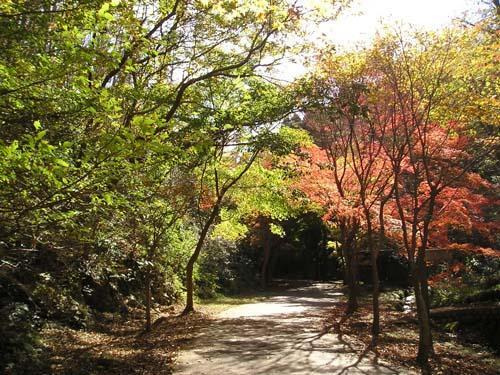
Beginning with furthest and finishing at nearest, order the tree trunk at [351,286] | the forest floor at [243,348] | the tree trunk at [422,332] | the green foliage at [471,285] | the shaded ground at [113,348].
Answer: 1. the tree trunk at [351,286]
2. the green foliage at [471,285]
3. the tree trunk at [422,332]
4. the forest floor at [243,348]
5. the shaded ground at [113,348]

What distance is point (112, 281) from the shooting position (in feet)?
48.9

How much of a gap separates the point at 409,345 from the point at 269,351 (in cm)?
377

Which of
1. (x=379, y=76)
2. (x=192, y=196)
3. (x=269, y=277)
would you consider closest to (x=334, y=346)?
(x=192, y=196)

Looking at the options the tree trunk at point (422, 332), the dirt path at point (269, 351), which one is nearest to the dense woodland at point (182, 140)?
the tree trunk at point (422, 332)

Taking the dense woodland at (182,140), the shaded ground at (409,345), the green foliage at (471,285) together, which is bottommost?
the shaded ground at (409,345)

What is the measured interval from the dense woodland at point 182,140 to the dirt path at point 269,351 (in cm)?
147

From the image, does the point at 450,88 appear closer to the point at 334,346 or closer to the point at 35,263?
the point at 334,346

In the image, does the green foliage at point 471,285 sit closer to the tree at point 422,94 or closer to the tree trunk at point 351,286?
the tree trunk at point 351,286

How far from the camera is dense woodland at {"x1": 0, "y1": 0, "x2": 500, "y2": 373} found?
3.84 metres

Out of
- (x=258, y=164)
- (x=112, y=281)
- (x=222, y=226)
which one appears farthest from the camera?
(x=222, y=226)

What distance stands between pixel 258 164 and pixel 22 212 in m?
15.1

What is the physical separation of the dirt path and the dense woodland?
1468mm

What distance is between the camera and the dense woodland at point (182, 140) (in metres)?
3.84

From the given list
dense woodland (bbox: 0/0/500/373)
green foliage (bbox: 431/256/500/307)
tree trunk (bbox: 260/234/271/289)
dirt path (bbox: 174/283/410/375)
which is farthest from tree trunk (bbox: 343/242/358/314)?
tree trunk (bbox: 260/234/271/289)
